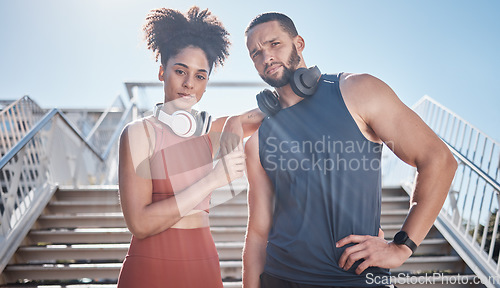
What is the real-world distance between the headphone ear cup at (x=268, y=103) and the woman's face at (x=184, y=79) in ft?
0.81

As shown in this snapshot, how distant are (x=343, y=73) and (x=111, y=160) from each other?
652 centimetres

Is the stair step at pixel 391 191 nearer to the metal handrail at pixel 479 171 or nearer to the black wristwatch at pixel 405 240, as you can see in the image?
the metal handrail at pixel 479 171

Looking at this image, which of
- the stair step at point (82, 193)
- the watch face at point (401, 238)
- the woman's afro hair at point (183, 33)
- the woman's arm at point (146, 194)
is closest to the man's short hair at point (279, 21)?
the woman's afro hair at point (183, 33)

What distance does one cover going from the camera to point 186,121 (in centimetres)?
140

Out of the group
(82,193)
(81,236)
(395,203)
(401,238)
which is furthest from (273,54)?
(82,193)

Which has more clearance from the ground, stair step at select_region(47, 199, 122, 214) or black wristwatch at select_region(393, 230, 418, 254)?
stair step at select_region(47, 199, 122, 214)

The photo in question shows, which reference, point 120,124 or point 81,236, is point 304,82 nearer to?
point 81,236

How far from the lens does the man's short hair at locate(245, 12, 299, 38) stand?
1576 millimetres

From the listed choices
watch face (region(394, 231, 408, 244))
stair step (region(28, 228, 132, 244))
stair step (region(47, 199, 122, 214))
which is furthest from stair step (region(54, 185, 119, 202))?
watch face (region(394, 231, 408, 244))

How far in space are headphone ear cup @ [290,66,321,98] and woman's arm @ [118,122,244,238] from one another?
0.41 meters

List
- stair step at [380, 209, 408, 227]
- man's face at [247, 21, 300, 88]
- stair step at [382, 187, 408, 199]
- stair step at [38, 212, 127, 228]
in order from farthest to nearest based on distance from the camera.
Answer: stair step at [382, 187, 408, 199], stair step at [380, 209, 408, 227], stair step at [38, 212, 127, 228], man's face at [247, 21, 300, 88]

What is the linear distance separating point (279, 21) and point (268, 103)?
367 millimetres

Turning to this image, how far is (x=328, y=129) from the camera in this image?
1390 millimetres

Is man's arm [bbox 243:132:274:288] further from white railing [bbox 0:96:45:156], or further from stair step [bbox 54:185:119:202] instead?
white railing [bbox 0:96:45:156]
